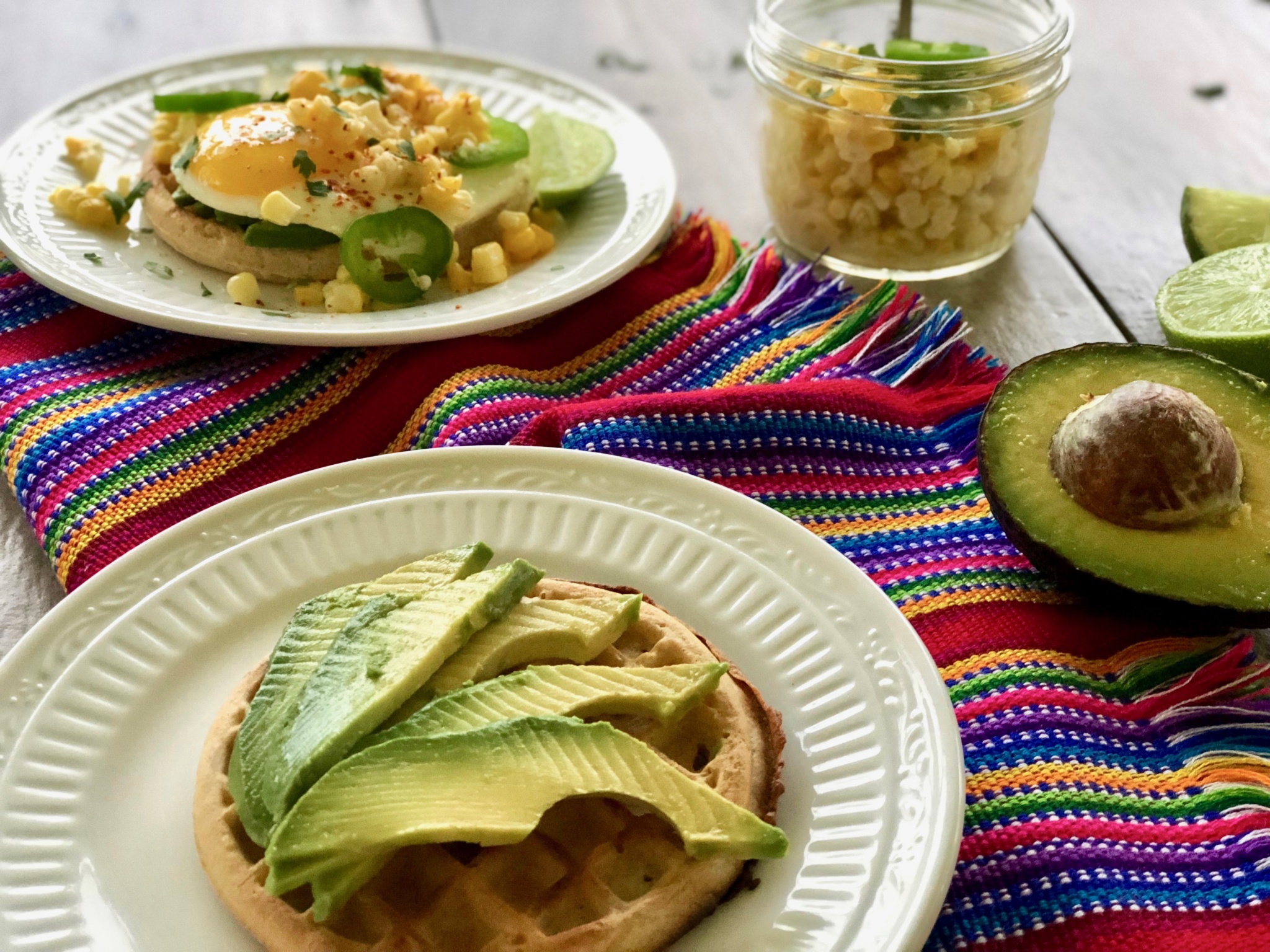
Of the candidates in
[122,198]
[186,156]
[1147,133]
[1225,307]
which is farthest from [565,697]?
[1147,133]

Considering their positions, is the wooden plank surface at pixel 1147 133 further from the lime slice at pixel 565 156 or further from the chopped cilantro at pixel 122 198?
the chopped cilantro at pixel 122 198

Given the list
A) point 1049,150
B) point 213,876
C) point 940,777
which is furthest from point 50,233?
point 1049,150

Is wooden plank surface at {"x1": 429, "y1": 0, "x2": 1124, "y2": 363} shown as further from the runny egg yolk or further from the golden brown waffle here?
the golden brown waffle

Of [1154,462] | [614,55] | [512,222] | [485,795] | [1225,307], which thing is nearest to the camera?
[485,795]

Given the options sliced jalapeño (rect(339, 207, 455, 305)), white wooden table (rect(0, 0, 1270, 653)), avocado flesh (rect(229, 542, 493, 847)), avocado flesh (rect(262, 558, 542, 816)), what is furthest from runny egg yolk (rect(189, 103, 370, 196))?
avocado flesh (rect(262, 558, 542, 816))

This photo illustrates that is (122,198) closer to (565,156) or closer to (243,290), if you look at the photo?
(243,290)

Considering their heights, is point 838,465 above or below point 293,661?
below
